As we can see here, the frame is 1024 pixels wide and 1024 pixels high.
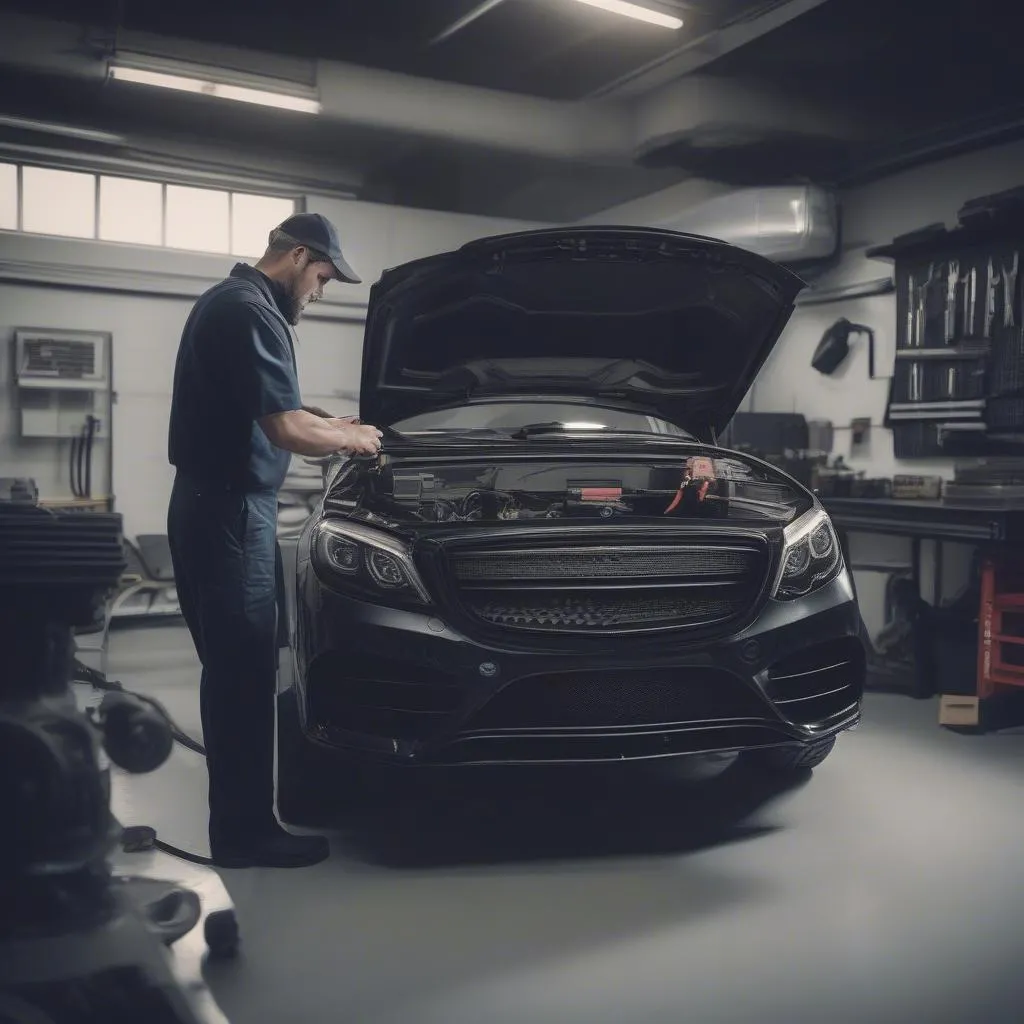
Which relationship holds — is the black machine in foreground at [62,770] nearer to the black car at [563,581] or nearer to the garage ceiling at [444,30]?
the black car at [563,581]

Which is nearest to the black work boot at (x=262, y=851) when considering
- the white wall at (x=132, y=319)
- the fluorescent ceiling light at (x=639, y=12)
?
the fluorescent ceiling light at (x=639, y=12)

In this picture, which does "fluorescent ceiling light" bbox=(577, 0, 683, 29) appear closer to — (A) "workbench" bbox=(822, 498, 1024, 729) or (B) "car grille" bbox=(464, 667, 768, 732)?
(A) "workbench" bbox=(822, 498, 1024, 729)

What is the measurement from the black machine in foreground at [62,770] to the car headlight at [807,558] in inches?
49.8

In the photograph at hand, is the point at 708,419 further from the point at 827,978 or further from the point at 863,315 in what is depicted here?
the point at 863,315

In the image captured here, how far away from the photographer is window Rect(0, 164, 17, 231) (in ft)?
18.8

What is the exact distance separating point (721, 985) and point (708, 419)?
164cm

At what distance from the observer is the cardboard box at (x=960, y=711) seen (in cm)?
313

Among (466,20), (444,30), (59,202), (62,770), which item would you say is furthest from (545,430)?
(59,202)

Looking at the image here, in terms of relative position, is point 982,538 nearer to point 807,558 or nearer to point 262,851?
point 807,558

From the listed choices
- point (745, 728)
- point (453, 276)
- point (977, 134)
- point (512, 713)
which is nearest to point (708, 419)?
point (453, 276)

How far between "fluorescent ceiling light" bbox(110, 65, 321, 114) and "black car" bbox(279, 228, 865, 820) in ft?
9.77

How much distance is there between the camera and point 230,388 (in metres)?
1.94

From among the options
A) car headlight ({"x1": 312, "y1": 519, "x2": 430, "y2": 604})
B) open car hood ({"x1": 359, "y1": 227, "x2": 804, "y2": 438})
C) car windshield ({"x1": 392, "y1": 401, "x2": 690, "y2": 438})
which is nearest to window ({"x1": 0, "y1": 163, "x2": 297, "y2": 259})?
car windshield ({"x1": 392, "y1": 401, "x2": 690, "y2": 438})

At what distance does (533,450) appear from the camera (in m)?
2.33
